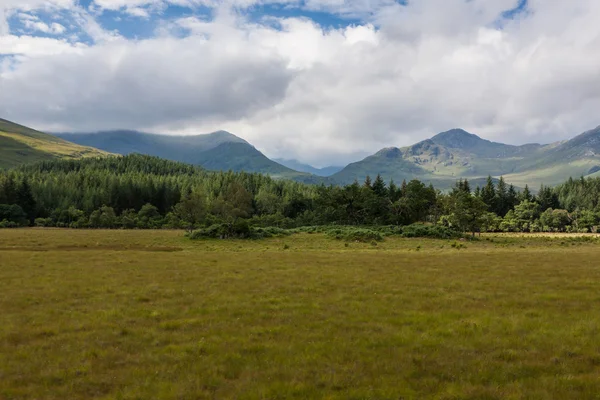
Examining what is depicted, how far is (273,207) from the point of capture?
552ft

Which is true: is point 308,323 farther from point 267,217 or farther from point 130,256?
point 267,217

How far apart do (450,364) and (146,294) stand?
17.7 meters

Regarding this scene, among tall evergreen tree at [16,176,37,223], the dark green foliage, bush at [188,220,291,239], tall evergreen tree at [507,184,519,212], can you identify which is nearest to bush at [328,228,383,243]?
bush at [188,220,291,239]

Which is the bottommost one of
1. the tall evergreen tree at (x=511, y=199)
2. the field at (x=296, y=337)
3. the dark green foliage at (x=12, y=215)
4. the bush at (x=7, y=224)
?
the bush at (x=7, y=224)

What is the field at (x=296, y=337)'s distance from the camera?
10.9 m

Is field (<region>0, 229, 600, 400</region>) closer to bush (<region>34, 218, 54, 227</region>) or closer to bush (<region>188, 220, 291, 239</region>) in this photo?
bush (<region>188, 220, 291, 239</region>)

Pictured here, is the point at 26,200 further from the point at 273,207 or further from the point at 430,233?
the point at 430,233

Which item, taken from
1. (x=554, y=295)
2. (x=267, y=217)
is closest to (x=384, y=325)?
(x=554, y=295)

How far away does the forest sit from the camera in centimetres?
10338

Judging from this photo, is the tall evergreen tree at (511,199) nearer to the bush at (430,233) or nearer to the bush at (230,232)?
the bush at (430,233)

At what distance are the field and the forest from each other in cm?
5263

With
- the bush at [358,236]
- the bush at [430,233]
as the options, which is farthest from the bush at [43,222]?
the bush at [430,233]

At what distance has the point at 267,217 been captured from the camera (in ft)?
412

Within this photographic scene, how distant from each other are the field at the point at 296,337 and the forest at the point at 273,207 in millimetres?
52627
